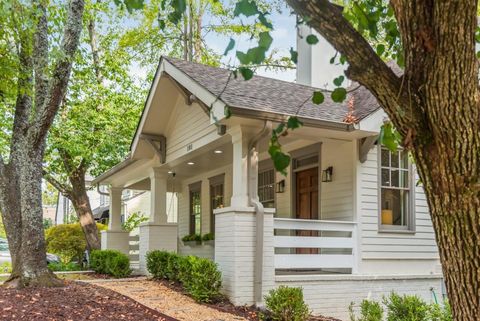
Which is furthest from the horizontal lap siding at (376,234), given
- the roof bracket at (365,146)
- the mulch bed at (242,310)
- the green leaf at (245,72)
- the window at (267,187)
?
the green leaf at (245,72)

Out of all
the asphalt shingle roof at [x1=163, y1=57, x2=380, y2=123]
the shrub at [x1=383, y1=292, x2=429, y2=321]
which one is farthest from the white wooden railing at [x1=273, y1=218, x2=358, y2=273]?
the shrub at [x1=383, y1=292, x2=429, y2=321]

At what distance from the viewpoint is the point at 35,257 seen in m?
8.49

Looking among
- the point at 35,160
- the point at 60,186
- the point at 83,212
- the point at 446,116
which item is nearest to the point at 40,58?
the point at 35,160

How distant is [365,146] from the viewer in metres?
8.71

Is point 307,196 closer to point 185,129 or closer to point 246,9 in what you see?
point 185,129

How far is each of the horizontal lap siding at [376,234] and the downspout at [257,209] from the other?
2.05m

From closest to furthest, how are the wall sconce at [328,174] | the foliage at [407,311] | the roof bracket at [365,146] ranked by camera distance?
the foliage at [407,311] < the roof bracket at [365,146] < the wall sconce at [328,174]

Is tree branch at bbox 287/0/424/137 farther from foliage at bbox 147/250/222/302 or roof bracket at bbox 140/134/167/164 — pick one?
roof bracket at bbox 140/134/167/164

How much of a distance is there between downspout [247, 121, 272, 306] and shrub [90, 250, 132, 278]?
→ 5.40m

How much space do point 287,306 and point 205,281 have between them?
1529 millimetres

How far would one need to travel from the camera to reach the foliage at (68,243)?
58.1ft

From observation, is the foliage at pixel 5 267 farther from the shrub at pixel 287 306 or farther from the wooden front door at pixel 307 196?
the shrub at pixel 287 306

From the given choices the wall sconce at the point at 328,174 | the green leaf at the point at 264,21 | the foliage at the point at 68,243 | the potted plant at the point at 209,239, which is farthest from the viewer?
the foliage at the point at 68,243

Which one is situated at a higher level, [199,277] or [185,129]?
[185,129]
